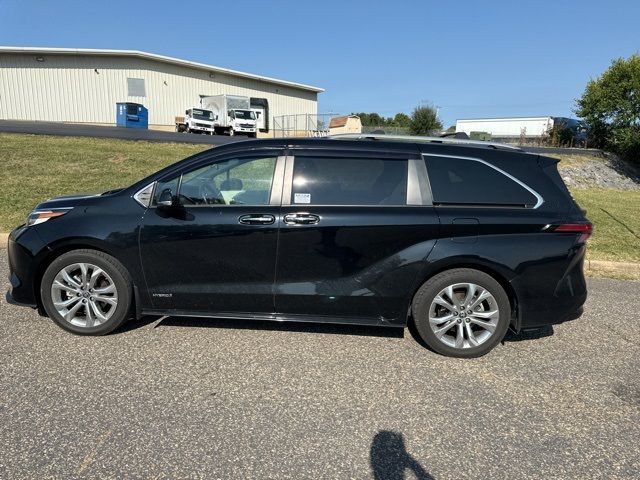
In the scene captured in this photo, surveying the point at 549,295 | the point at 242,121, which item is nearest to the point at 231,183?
the point at 549,295

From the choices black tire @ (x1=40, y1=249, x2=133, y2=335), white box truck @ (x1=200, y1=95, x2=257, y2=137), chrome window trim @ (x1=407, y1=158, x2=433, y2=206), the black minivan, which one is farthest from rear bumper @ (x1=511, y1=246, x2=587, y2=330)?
white box truck @ (x1=200, y1=95, x2=257, y2=137)

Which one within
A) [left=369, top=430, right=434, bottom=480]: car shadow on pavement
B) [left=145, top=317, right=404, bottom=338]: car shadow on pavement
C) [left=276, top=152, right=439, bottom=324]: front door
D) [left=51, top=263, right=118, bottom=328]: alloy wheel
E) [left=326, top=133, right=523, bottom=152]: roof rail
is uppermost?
[left=326, top=133, right=523, bottom=152]: roof rail

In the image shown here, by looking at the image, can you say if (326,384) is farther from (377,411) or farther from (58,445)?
(58,445)

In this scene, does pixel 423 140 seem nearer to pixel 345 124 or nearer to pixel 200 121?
pixel 345 124

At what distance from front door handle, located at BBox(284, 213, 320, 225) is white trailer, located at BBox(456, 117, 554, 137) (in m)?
43.5

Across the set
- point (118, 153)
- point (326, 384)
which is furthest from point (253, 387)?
point (118, 153)

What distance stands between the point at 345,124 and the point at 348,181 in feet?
106

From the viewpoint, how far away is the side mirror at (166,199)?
3.86 meters

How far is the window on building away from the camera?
131 feet

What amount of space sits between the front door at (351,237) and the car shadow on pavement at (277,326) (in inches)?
18.6

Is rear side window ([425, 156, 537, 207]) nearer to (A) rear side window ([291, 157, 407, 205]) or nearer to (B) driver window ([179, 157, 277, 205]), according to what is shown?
(A) rear side window ([291, 157, 407, 205])

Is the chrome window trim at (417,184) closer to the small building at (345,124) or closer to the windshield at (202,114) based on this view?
the small building at (345,124)

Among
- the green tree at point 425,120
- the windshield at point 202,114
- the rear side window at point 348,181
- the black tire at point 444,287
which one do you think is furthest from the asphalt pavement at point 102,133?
the green tree at point 425,120

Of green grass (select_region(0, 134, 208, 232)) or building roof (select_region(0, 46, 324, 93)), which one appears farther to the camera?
building roof (select_region(0, 46, 324, 93))
